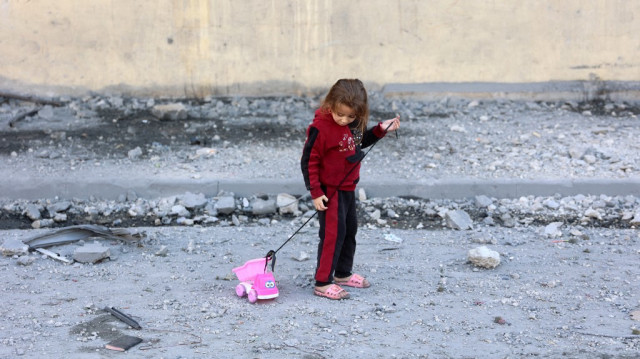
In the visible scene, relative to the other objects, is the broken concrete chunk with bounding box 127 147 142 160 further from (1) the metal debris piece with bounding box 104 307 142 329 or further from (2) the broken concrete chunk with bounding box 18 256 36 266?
(1) the metal debris piece with bounding box 104 307 142 329

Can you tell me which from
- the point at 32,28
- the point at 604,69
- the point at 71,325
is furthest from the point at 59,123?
the point at 604,69

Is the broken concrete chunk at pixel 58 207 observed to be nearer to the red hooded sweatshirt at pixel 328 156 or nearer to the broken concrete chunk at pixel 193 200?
the broken concrete chunk at pixel 193 200

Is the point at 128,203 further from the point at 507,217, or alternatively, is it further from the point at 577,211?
the point at 577,211

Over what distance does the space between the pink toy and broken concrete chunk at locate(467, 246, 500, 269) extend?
137 cm

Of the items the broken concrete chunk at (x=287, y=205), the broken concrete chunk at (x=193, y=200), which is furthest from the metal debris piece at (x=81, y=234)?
the broken concrete chunk at (x=287, y=205)

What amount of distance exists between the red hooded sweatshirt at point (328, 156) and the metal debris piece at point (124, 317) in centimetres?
117

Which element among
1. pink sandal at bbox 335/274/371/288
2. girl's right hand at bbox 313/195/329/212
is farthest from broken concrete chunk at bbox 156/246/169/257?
girl's right hand at bbox 313/195/329/212

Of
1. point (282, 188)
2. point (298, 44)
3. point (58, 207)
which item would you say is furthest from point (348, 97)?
point (298, 44)

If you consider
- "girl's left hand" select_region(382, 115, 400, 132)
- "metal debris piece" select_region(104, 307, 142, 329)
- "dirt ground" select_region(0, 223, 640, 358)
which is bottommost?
"dirt ground" select_region(0, 223, 640, 358)

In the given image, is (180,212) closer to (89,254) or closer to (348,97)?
(89,254)

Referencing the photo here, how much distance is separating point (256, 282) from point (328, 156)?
32.8 inches

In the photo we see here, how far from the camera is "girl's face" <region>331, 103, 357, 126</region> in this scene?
3781 millimetres

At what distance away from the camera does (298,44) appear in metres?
8.24

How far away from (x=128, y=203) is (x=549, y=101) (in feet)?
17.1
